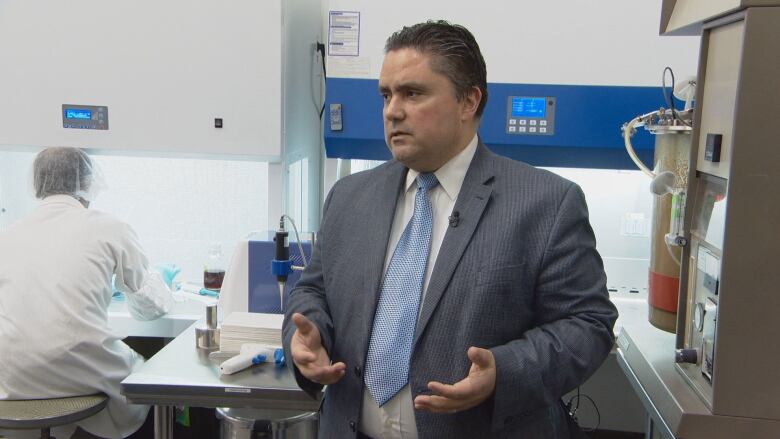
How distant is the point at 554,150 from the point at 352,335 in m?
1.43

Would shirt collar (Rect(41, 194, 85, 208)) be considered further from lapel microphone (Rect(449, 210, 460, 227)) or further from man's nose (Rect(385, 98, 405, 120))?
lapel microphone (Rect(449, 210, 460, 227))

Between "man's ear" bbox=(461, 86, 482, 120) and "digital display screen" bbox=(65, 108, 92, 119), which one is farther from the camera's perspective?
"digital display screen" bbox=(65, 108, 92, 119)

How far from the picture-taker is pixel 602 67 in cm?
251

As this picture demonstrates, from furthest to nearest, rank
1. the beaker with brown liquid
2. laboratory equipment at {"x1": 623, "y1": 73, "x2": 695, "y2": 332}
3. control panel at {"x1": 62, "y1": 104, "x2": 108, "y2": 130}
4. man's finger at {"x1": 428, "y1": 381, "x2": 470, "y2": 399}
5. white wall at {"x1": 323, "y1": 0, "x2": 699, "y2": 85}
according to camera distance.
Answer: the beaker with brown liquid < control panel at {"x1": 62, "y1": 104, "x2": 108, "y2": 130} < white wall at {"x1": 323, "y1": 0, "x2": 699, "y2": 85} < laboratory equipment at {"x1": 623, "y1": 73, "x2": 695, "y2": 332} < man's finger at {"x1": 428, "y1": 381, "x2": 470, "y2": 399}

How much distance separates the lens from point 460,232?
1.36m

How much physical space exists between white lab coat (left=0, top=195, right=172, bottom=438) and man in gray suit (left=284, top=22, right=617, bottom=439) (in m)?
1.18

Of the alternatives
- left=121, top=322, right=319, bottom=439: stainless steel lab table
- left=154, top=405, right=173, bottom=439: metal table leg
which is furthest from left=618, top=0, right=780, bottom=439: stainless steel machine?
left=154, top=405, right=173, bottom=439: metal table leg

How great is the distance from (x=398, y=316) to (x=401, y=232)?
18 cm

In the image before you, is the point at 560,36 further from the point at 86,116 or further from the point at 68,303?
the point at 68,303

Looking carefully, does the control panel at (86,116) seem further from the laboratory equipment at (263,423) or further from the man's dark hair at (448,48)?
the man's dark hair at (448,48)

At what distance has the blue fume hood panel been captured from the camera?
2.51 m

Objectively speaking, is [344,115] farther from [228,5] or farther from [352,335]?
[352,335]

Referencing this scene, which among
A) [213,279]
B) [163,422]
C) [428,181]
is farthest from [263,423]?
[428,181]

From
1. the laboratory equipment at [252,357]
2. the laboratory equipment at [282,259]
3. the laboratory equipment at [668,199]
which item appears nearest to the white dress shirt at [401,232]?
the laboratory equipment at [668,199]
